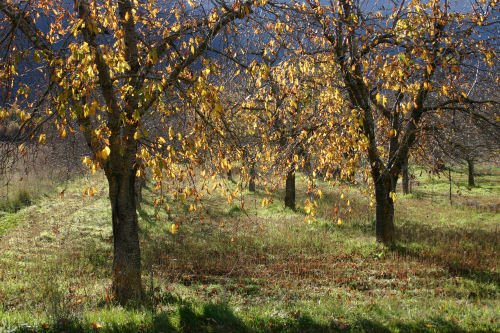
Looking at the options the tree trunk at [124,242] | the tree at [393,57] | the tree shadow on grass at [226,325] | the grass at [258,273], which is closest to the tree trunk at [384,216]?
the tree at [393,57]

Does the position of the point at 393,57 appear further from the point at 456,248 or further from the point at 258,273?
the point at 456,248

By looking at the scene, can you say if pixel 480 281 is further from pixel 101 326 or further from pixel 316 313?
pixel 101 326

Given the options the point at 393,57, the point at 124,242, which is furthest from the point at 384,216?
the point at 124,242

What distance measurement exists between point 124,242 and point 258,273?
347 centimetres

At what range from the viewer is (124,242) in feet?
18.7

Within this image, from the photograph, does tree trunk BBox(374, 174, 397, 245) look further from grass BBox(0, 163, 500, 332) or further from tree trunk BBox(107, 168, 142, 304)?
tree trunk BBox(107, 168, 142, 304)

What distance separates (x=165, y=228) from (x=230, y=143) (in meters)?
7.84

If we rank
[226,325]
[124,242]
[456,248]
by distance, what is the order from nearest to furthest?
[226,325], [124,242], [456,248]

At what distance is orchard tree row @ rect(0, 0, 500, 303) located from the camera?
Answer: 4.33 m

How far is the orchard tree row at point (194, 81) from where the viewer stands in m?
4.33

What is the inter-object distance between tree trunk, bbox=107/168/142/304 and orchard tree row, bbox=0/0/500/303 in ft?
0.05

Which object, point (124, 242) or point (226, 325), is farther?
point (124, 242)

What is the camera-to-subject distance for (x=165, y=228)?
12516 millimetres

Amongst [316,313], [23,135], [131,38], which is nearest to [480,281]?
[316,313]
